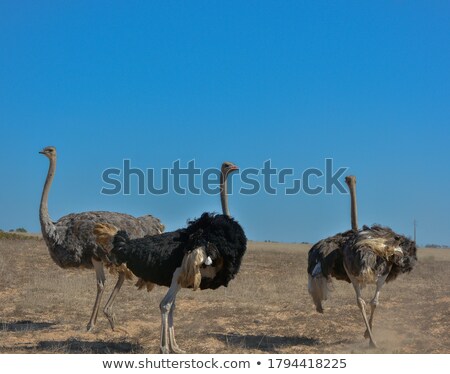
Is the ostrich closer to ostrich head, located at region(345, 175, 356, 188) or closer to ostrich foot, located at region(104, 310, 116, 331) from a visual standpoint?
ostrich foot, located at region(104, 310, 116, 331)

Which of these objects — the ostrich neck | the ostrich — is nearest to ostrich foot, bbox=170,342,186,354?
the ostrich

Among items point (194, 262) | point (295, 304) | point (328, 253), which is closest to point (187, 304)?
point (295, 304)

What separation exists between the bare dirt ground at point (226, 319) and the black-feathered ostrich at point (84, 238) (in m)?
0.71

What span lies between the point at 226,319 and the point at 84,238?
2.20m

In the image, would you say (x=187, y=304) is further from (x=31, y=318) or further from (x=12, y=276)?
(x=12, y=276)

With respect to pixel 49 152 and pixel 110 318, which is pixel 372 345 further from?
pixel 49 152

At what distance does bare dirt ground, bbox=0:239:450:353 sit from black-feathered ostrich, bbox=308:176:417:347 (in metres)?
0.65

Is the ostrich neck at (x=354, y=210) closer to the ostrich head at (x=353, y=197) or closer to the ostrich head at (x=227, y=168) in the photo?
the ostrich head at (x=353, y=197)

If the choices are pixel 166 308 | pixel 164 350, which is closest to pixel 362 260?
pixel 166 308

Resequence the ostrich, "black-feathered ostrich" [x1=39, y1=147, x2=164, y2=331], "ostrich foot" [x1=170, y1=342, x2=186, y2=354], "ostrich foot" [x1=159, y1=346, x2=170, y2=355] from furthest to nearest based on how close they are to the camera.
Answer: "black-feathered ostrich" [x1=39, y1=147, x2=164, y2=331] → "ostrich foot" [x1=170, y1=342, x2=186, y2=354] → "ostrich foot" [x1=159, y1=346, x2=170, y2=355] → the ostrich

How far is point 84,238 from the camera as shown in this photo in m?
9.58

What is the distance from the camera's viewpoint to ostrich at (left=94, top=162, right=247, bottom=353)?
705cm

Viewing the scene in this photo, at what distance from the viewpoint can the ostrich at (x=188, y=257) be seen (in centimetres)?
705
